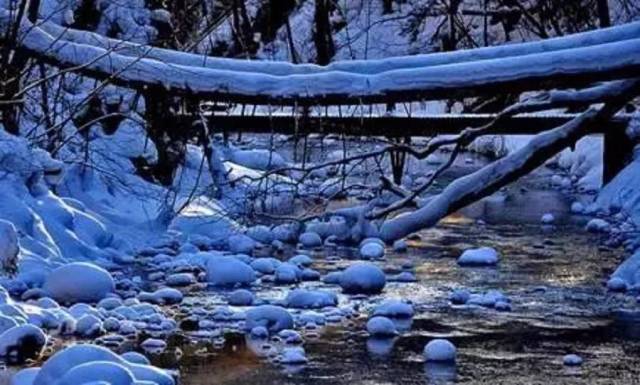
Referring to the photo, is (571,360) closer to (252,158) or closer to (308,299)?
(308,299)

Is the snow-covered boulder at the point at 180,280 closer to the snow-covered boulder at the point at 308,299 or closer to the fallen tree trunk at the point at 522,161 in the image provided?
the snow-covered boulder at the point at 308,299

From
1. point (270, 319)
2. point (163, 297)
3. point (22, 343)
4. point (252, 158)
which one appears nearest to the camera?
point (22, 343)

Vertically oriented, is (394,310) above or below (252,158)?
below

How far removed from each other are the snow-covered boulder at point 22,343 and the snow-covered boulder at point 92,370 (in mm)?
776

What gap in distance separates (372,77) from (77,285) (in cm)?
253

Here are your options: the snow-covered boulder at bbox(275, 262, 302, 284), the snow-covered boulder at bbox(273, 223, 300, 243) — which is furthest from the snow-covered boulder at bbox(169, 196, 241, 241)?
the snow-covered boulder at bbox(275, 262, 302, 284)

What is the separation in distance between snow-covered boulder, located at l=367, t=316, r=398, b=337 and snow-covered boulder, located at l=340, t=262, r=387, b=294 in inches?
57.0

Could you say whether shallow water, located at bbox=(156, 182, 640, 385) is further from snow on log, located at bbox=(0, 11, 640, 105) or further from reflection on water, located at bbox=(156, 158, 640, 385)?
snow on log, located at bbox=(0, 11, 640, 105)

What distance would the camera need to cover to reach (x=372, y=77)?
32.3ft

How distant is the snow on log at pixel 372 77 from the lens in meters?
9.44

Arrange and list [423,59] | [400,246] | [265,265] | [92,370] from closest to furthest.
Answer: [92,370] < [423,59] < [265,265] < [400,246]

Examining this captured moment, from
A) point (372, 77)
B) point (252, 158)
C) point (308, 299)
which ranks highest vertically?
point (372, 77)

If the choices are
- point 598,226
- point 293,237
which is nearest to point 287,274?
point 293,237

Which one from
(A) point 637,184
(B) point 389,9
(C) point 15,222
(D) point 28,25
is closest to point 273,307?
(C) point 15,222
